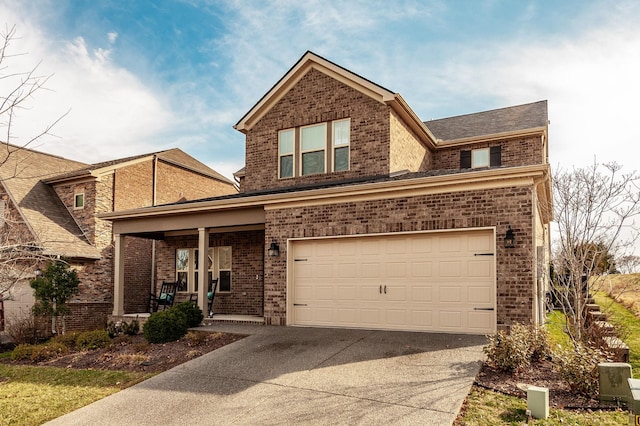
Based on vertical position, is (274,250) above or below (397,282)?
above

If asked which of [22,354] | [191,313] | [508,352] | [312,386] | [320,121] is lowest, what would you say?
[22,354]

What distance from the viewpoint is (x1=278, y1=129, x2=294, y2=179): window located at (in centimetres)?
1512

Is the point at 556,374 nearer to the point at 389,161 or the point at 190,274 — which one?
the point at 389,161

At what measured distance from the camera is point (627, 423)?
227 inches

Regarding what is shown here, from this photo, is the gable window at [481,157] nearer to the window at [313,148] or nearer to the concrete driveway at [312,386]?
the window at [313,148]

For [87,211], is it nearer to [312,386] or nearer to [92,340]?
[92,340]

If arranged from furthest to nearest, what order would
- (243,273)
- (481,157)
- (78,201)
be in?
(78,201) → (481,157) → (243,273)

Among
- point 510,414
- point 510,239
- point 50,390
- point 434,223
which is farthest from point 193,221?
point 510,414

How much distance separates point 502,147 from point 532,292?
9073mm

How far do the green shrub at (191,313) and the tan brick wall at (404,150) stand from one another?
21.4 feet

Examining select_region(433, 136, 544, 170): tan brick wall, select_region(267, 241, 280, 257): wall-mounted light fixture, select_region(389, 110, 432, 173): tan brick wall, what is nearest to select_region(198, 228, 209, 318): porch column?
select_region(267, 241, 280, 257): wall-mounted light fixture

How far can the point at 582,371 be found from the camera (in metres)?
6.77

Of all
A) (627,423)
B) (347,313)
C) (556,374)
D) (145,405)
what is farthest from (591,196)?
(145,405)

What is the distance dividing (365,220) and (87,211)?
45.4ft
